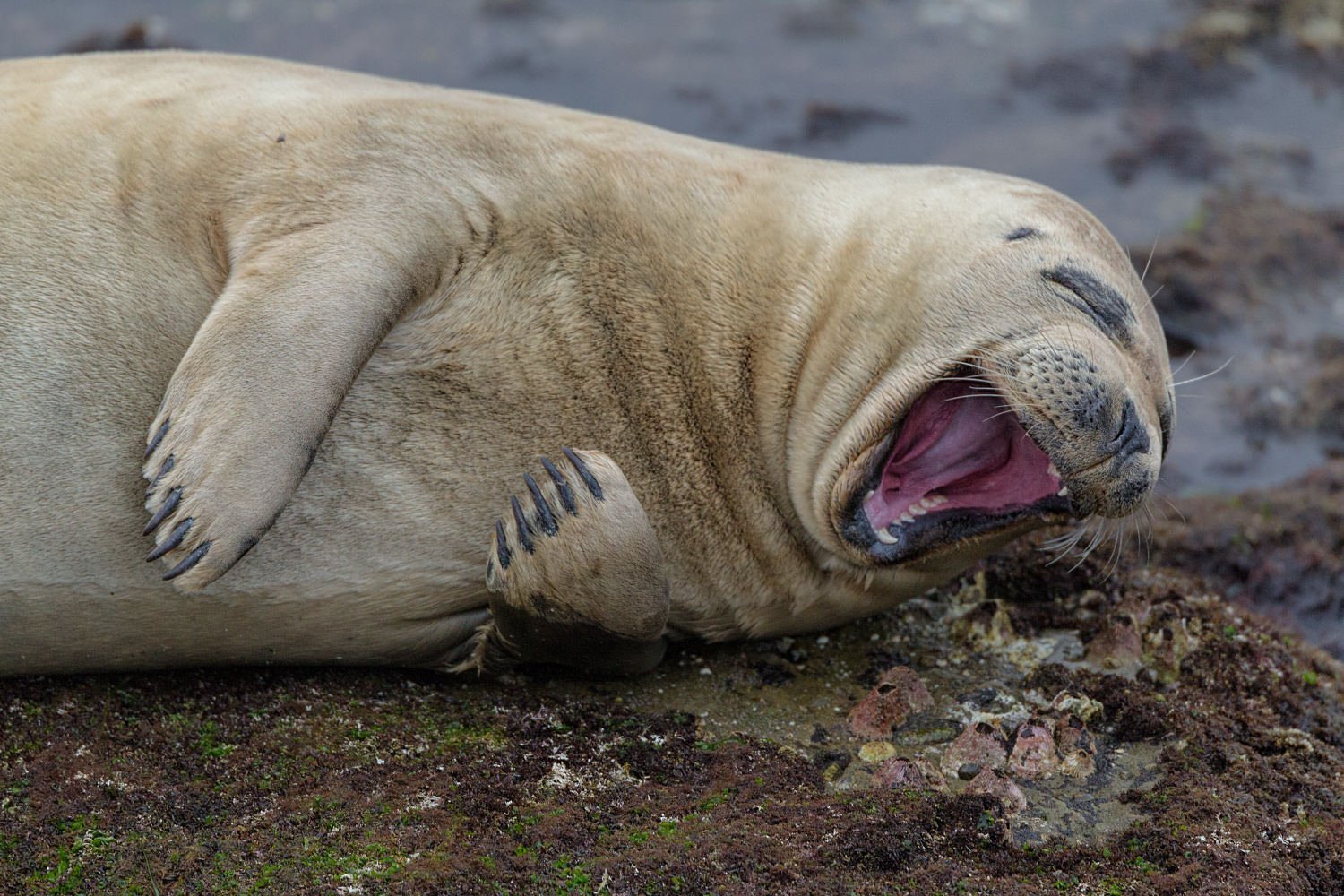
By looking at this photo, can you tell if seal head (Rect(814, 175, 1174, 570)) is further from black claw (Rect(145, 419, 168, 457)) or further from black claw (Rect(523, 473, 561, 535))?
black claw (Rect(145, 419, 168, 457))

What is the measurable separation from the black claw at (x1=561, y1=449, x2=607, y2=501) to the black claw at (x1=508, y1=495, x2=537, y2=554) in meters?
0.18

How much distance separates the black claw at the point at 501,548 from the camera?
152 inches

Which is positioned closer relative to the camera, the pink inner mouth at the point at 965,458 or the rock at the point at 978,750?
the rock at the point at 978,750

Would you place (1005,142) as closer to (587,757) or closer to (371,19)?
(371,19)

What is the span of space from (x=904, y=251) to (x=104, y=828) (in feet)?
8.85

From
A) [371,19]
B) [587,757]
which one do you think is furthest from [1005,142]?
[587,757]

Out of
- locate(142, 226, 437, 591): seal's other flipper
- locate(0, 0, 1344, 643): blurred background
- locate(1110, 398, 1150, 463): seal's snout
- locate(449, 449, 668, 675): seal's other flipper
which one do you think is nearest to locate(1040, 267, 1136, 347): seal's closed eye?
locate(1110, 398, 1150, 463): seal's snout

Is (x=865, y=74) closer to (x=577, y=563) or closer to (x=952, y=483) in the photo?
(x=952, y=483)

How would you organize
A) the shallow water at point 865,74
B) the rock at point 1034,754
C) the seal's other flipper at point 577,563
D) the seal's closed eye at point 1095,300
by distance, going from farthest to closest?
the shallow water at point 865,74 < the seal's closed eye at point 1095,300 < the rock at point 1034,754 < the seal's other flipper at point 577,563

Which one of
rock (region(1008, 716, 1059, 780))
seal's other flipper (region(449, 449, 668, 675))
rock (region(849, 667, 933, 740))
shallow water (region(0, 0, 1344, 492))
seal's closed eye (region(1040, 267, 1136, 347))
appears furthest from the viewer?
shallow water (region(0, 0, 1344, 492))

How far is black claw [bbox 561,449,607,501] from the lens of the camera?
3787 millimetres

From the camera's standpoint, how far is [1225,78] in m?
9.84

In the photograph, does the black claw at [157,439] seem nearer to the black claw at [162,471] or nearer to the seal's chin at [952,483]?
the black claw at [162,471]

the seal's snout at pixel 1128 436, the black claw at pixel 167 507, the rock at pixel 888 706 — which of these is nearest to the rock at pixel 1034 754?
the rock at pixel 888 706
